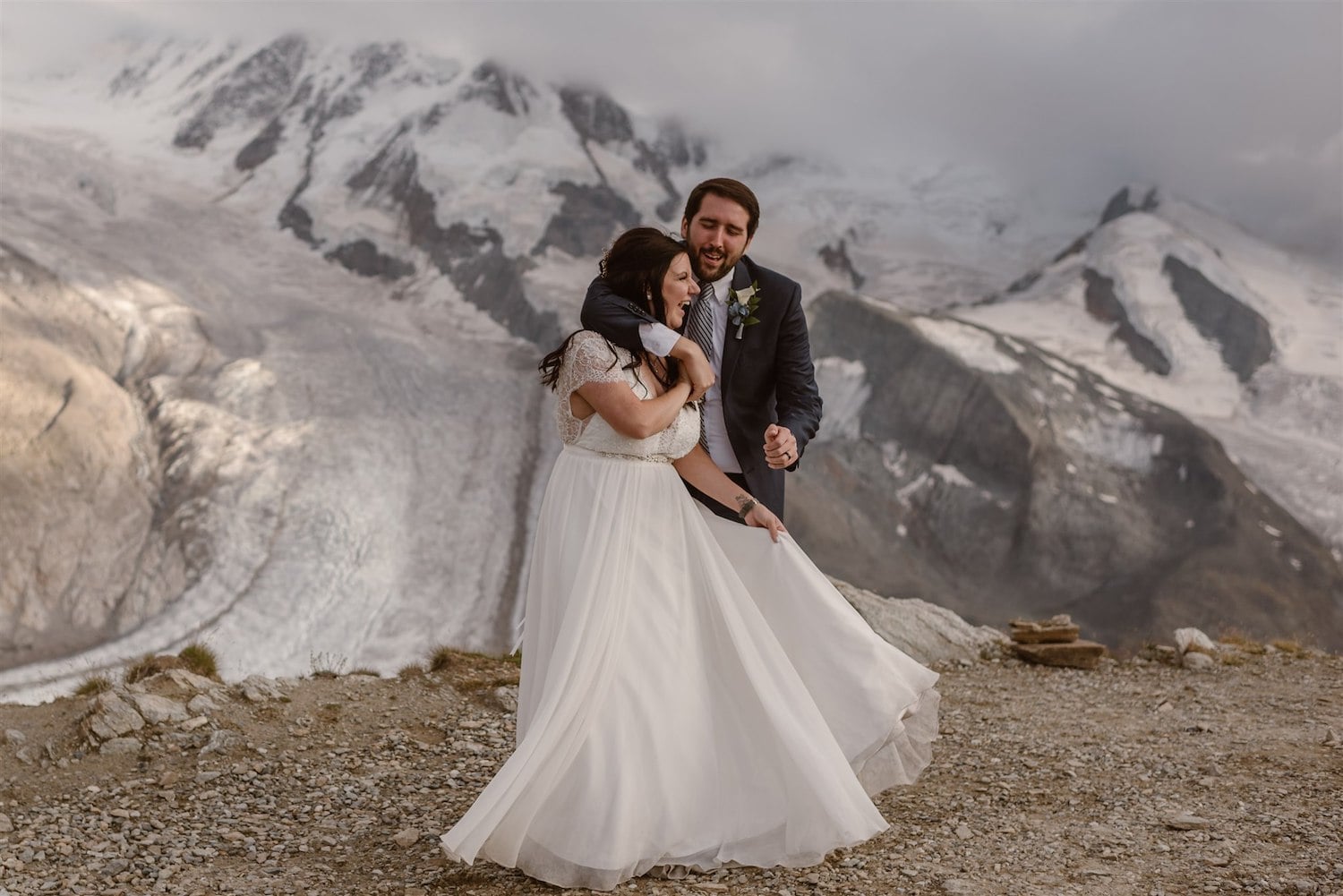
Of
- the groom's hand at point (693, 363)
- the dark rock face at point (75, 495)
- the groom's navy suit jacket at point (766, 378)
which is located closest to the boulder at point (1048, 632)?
the groom's navy suit jacket at point (766, 378)

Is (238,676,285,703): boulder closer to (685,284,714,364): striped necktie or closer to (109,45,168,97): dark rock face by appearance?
(685,284,714,364): striped necktie

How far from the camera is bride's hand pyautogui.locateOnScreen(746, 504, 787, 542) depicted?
361 cm

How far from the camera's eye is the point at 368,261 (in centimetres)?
4047

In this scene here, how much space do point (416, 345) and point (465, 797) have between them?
31.8 meters

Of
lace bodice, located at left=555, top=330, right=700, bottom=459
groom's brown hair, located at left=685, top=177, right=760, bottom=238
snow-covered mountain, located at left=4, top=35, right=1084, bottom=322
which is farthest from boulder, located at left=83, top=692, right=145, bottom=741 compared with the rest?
snow-covered mountain, located at left=4, top=35, right=1084, bottom=322

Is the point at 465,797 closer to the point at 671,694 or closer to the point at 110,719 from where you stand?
the point at 671,694

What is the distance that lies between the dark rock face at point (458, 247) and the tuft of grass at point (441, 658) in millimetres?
30198

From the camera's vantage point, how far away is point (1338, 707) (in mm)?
6938

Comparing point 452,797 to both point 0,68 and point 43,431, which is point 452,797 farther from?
point 0,68

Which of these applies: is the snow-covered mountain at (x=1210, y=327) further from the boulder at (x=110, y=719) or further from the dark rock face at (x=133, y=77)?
the dark rock face at (x=133, y=77)

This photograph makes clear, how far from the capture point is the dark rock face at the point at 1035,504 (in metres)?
27.4

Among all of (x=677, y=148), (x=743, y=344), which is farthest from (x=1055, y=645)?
(x=677, y=148)

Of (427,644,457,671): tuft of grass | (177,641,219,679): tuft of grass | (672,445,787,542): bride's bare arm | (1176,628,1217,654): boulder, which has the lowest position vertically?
(177,641,219,679): tuft of grass

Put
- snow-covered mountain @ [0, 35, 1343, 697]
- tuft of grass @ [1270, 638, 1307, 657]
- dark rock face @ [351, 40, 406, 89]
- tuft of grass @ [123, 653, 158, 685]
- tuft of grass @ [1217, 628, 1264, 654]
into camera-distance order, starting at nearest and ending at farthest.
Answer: tuft of grass @ [123, 653, 158, 685], tuft of grass @ [1270, 638, 1307, 657], tuft of grass @ [1217, 628, 1264, 654], snow-covered mountain @ [0, 35, 1343, 697], dark rock face @ [351, 40, 406, 89]
